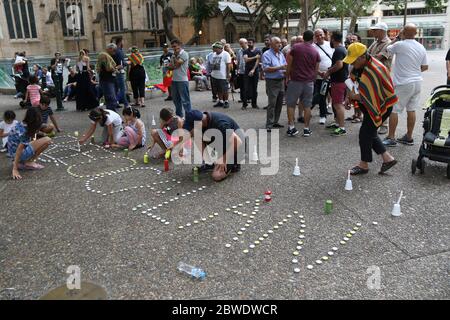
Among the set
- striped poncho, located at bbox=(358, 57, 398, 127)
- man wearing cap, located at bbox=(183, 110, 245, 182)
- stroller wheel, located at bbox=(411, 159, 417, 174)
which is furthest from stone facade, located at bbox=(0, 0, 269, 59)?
stroller wheel, located at bbox=(411, 159, 417, 174)

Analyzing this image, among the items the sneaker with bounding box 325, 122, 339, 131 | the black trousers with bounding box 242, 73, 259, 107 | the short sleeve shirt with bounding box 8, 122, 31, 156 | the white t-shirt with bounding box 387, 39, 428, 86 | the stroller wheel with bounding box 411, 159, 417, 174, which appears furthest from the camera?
the black trousers with bounding box 242, 73, 259, 107

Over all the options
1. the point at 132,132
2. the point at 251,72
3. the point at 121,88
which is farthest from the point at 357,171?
the point at 121,88

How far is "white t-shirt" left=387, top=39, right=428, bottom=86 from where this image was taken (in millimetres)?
6891

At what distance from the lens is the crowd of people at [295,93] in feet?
18.5

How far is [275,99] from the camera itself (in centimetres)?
857

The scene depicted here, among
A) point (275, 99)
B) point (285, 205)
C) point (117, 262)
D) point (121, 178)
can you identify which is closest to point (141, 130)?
point (121, 178)

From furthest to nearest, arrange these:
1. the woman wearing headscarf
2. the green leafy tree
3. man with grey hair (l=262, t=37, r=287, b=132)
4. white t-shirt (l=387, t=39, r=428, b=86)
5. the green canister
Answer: the green leafy tree
the woman wearing headscarf
man with grey hair (l=262, t=37, r=287, b=132)
white t-shirt (l=387, t=39, r=428, b=86)
the green canister

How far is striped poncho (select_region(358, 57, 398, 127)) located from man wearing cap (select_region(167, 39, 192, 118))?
189 inches

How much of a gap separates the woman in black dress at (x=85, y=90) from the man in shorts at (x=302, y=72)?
692 cm

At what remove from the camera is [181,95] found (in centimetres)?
945

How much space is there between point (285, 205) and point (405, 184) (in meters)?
1.86

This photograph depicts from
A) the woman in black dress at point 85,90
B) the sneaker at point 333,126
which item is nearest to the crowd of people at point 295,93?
the sneaker at point 333,126

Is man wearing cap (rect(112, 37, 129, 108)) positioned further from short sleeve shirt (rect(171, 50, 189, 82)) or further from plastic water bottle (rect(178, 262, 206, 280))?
plastic water bottle (rect(178, 262, 206, 280))

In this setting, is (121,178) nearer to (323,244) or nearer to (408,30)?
(323,244)
